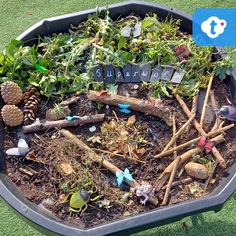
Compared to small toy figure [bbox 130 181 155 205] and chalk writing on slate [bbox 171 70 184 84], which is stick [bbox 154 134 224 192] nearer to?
small toy figure [bbox 130 181 155 205]

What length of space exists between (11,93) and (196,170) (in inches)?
26.9

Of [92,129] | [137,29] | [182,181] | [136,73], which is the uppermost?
[137,29]

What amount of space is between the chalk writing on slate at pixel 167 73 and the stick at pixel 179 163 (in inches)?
11.4

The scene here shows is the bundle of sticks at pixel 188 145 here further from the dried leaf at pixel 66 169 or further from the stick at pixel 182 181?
the dried leaf at pixel 66 169

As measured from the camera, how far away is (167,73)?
5.63 feet

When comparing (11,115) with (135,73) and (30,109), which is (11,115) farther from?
(135,73)

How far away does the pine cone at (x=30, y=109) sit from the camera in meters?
1.65

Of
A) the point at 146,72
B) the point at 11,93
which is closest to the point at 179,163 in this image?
the point at 146,72

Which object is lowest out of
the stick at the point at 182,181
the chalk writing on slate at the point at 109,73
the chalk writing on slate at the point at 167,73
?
the stick at the point at 182,181

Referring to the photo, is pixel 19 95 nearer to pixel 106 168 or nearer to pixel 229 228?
pixel 106 168

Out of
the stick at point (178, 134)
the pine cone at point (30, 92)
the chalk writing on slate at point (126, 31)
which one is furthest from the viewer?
the chalk writing on slate at point (126, 31)

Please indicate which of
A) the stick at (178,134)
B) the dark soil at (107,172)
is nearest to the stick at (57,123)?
the dark soil at (107,172)

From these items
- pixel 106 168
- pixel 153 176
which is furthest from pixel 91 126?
pixel 153 176

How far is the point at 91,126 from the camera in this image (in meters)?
1.65
